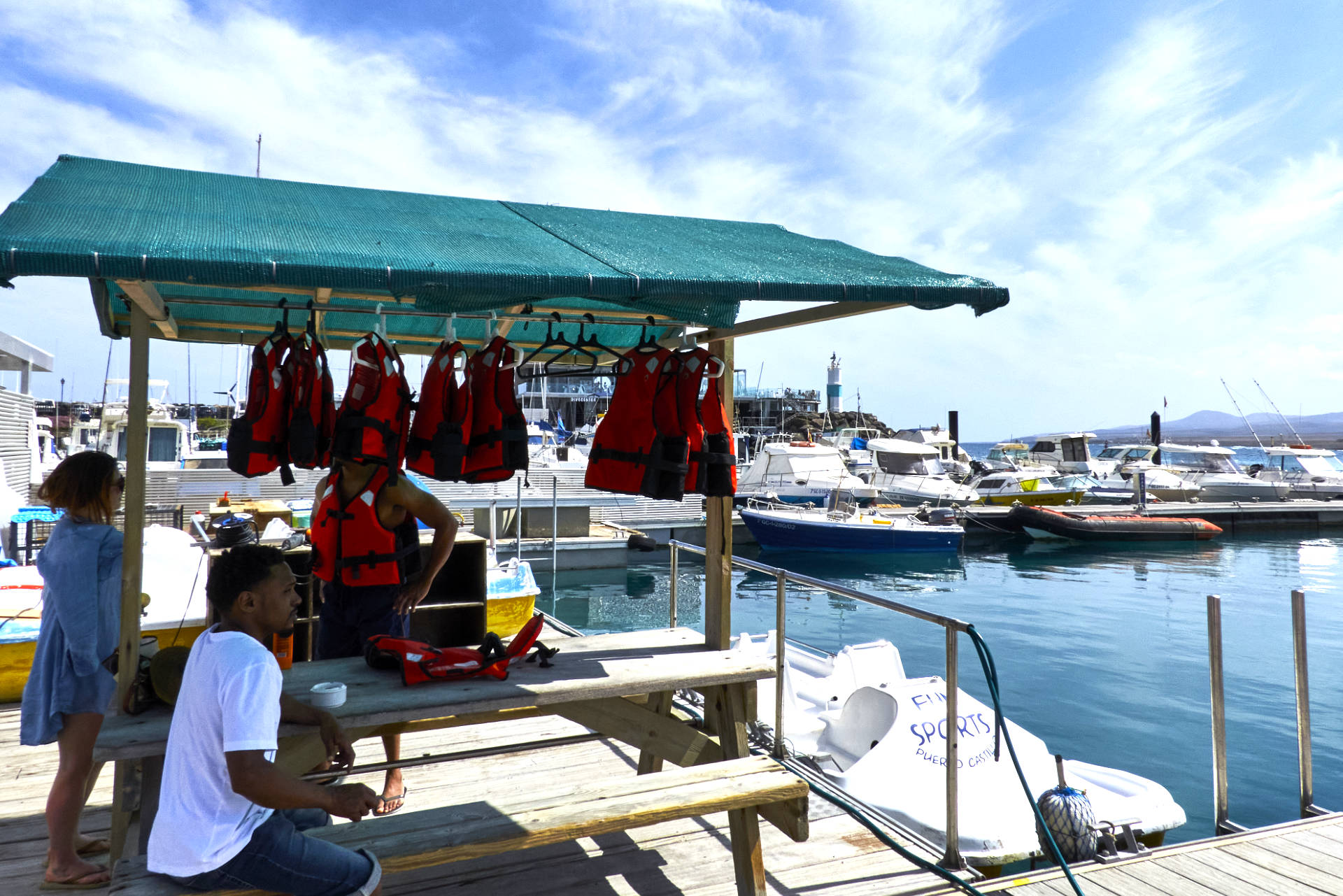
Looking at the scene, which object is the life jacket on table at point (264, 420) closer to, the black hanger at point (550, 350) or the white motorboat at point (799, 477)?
the black hanger at point (550, 350)

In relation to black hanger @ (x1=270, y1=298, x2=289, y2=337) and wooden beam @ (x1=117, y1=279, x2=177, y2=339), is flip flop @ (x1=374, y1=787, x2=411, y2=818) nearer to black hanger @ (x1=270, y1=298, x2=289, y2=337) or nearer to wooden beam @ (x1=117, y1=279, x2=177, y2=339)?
black hanger @ (x1=270, y1=298, x2=289, y2=337)

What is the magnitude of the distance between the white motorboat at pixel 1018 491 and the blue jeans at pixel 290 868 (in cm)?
3079

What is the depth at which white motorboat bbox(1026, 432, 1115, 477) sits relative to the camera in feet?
128

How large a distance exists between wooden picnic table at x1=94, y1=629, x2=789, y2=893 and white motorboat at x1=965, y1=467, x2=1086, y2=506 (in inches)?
1149

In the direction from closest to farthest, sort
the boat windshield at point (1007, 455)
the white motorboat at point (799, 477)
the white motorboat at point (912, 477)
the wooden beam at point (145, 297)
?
the wooden beam at point (145, 297) < the white motorboat at point (799, 477) < the white motorboat at point (912, 477) < the boat windshield at point (1007, 455)

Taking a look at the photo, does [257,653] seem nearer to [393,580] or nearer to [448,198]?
[393,580]

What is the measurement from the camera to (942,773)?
4535 millimetres

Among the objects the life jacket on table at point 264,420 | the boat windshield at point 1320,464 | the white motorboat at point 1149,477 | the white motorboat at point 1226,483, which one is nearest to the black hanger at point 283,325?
the life jacket on table at point 264,420

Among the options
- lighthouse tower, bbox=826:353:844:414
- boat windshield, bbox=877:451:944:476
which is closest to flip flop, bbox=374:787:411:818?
boat windshield, bbox=877:451:944:476

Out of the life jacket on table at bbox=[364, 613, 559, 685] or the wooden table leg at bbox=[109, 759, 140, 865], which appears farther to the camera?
the life jacket on table at bbox=[364, 613, 559, 685]

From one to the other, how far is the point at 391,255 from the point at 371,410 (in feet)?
3.12

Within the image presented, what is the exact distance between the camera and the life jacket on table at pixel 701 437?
357cm

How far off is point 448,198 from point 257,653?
2501mm

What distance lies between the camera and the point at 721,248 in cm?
362
